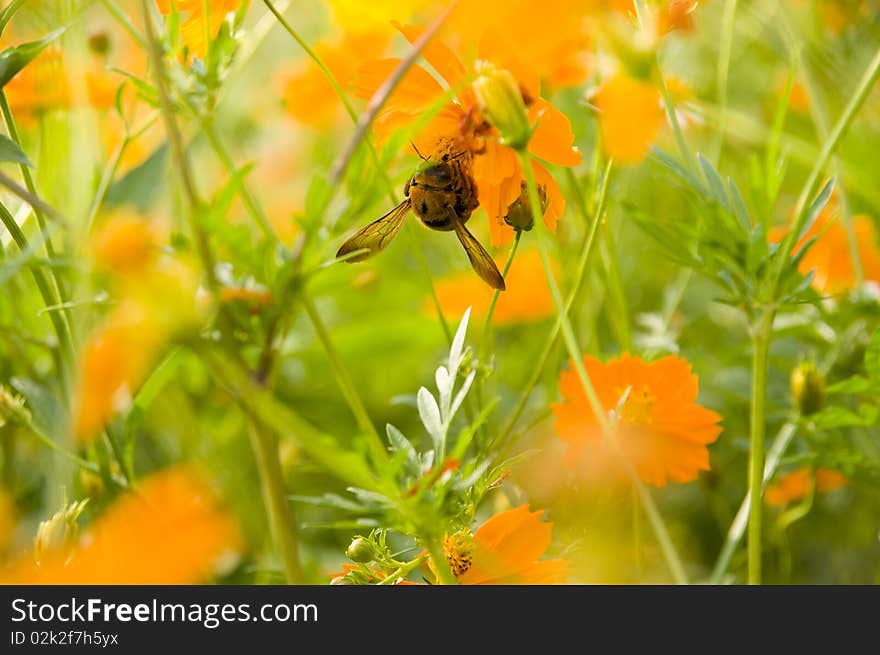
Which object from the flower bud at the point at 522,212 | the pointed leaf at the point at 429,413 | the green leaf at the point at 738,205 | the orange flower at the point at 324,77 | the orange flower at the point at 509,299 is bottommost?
the pointed leaf at the point at 429,413

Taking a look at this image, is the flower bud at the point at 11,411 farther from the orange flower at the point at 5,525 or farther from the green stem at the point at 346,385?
the green stem at the point at 346,385

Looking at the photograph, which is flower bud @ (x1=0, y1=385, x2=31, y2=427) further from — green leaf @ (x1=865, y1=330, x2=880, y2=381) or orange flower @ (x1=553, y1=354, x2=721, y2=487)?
green leaf @ (x1=865, y1=330, x2=880, y2=381)

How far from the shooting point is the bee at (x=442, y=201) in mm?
504

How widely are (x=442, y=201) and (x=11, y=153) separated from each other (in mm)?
205

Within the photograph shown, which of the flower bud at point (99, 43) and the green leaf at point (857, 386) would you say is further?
the flower bud at point (99, 43)

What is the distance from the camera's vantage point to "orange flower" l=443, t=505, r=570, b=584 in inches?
18.5

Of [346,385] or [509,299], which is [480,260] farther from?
[509,299]

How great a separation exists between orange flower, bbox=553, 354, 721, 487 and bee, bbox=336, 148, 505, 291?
0.12m

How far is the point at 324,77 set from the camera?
Result: 2.94 ft

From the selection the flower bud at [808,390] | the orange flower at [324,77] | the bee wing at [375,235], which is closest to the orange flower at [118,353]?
the bee wing at [375,235]

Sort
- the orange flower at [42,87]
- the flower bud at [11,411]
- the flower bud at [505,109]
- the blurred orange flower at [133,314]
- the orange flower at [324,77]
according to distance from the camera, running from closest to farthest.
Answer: the blurred orange flower at [133,314]
the flower bud at [505,109]
the flower bud at [11,411]
the orange flower at [42,87]
the orange flower at [324,77]

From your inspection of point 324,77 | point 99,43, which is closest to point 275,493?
point 99,43

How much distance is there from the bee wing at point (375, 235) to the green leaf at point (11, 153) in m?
0.14
